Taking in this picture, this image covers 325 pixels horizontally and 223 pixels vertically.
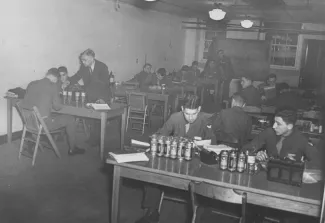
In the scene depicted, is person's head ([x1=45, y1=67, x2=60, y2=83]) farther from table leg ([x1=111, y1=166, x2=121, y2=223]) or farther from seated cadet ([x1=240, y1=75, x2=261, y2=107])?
seated cadet ([x1=240, y1=75, x2=261, y2=107])

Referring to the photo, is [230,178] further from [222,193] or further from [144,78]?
[144,78]

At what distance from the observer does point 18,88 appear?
6598 mm

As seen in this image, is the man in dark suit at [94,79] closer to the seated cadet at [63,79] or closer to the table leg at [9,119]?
the seated cadet at [63,79]

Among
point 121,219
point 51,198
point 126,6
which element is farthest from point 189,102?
point 126,6

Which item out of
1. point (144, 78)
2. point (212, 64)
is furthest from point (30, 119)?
point (212, 64)

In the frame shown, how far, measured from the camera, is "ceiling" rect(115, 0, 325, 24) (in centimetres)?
946

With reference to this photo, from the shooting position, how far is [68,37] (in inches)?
324

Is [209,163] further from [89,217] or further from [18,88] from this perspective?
[18,88]

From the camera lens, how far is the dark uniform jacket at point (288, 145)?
379 cm

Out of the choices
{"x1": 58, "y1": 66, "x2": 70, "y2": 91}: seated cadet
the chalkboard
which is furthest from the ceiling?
{"x1": 58, "y1": 66, "x2": 70, "y2": 91}: seated cadet

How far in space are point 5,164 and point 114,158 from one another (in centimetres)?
285

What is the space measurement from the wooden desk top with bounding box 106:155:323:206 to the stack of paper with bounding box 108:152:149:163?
0.05 meters

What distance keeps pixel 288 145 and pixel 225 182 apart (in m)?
1.21

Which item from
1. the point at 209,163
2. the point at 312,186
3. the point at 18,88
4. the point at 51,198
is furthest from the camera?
the point at 18,88
